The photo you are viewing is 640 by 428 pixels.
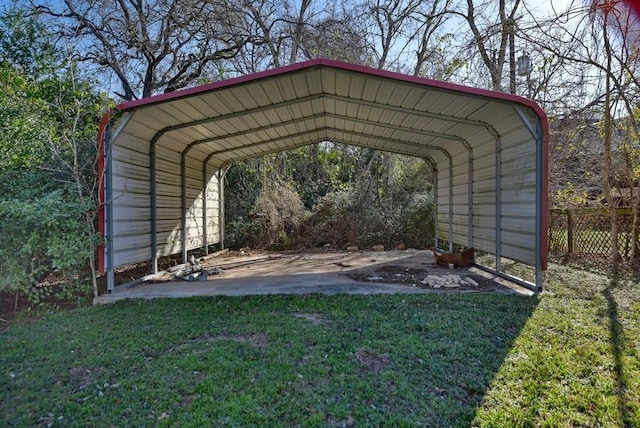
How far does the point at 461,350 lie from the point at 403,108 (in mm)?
3860

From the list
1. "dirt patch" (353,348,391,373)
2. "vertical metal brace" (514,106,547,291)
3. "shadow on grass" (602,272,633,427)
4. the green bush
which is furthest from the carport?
"dirt patch" (353,348,391,373)

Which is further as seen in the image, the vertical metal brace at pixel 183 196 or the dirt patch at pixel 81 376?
the vertical metal brace at pixel 183 196

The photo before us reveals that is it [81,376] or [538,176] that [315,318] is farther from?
[538,176]

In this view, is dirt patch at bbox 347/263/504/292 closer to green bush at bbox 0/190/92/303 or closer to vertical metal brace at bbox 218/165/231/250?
green bush at bbox 0/190/92/303

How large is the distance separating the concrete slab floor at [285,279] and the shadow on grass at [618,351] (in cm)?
100

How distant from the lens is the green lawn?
2193 mm

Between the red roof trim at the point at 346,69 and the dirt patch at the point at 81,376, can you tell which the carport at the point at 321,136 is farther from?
the dirt patch at the point at 81,376

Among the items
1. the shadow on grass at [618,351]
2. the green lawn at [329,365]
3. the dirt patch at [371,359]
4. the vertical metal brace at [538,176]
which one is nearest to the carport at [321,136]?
the vertical metal brace at [538,176]

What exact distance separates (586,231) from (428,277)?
420 cm

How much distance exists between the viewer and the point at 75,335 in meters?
3.52

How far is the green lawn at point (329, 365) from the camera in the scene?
2.19 metres

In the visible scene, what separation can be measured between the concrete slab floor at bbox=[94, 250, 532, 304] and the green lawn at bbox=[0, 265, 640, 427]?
676 mm

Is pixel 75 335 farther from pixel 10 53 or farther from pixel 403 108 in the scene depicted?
pixel 10 53

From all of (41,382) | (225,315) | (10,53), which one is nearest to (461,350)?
(225,315)
